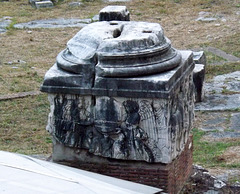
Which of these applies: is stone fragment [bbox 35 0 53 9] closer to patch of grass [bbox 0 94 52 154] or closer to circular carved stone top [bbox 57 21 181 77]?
patch of grass [bbox 0 94 52 154]

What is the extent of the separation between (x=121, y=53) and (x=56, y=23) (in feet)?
37.8

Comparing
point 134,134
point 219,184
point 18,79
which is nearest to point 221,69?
point 18,79

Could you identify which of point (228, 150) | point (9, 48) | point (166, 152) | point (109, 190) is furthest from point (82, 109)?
point (9, 48)

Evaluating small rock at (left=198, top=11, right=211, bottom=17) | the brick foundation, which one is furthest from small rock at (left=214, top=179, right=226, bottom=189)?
small rock at (left=198, top=11, right=211, bottom=17)

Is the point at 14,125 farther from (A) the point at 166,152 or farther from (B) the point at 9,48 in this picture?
(B) the point at 9,48

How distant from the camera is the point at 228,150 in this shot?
8852 millimetres

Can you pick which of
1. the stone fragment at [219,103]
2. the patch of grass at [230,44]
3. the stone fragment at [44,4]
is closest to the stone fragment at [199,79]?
the stone fragment at [219,103]

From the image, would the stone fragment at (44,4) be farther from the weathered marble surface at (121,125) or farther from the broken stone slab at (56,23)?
the weathered marble surface at (121,125)

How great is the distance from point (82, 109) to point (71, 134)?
294 millimetres

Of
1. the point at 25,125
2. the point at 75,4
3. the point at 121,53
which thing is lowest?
the point at 75,4

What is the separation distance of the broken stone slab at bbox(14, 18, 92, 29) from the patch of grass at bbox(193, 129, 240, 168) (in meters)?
8.32

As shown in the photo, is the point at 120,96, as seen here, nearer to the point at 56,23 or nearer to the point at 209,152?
the point at 209,152

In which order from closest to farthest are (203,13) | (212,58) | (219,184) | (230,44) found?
(219,184) < (212,58) < (230,44) < (203,13)

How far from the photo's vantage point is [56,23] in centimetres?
1759
